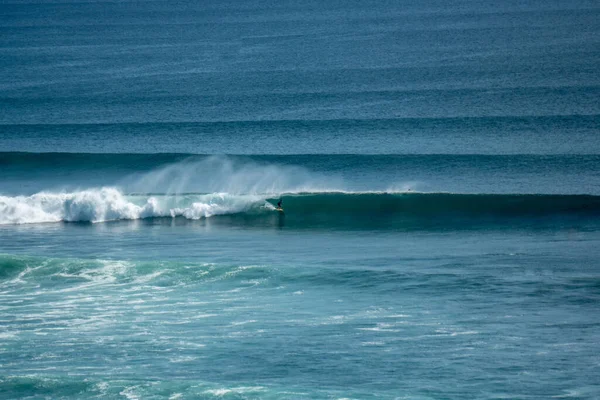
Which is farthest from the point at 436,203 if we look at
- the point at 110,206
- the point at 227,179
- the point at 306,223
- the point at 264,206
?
the point at 110,206

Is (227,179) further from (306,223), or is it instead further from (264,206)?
(306,223)

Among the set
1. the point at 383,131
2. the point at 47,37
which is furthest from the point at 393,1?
the point at 383,131

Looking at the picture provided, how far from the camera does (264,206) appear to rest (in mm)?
36969

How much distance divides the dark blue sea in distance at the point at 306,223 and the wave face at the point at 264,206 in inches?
3.8

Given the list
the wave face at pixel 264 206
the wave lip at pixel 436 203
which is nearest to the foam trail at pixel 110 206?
the wave face at pixel 264 206

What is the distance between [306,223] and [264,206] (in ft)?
7.56

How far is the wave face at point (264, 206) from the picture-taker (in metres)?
35.2

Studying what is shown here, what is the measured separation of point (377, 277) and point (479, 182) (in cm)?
1258

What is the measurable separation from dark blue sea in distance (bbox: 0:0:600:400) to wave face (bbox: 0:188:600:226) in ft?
0.32

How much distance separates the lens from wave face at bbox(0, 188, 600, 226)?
35.2 meters

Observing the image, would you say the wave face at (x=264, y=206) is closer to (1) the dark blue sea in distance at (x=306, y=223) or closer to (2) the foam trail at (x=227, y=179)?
(1) the dark blue sea in distance at (x=306, y=223)

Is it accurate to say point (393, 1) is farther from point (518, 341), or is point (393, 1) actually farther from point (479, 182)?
point (518, 341)

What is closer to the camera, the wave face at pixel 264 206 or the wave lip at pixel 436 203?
the wave lip at pixel 436 203

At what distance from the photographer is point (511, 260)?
2823cm
